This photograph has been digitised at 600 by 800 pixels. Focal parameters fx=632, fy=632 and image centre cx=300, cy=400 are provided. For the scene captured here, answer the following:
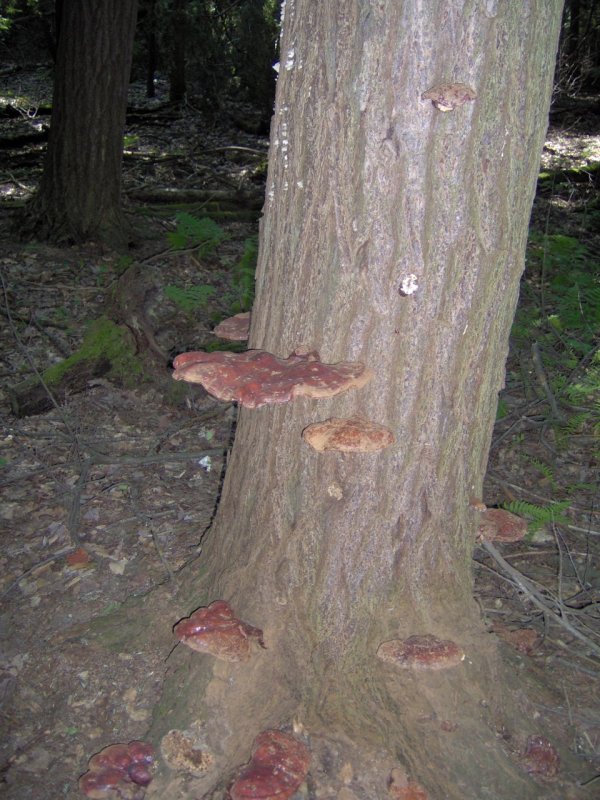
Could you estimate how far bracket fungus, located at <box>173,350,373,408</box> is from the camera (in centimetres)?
224

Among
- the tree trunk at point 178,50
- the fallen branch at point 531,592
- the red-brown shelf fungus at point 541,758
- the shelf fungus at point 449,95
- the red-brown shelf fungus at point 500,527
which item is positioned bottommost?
the red-brown shelf fungus at point 541,758

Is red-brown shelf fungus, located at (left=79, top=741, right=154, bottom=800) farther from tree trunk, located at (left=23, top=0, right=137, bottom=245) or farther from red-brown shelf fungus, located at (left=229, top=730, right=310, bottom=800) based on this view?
tree trunk, located at (left=23, top=0, right=137, bottom=245)

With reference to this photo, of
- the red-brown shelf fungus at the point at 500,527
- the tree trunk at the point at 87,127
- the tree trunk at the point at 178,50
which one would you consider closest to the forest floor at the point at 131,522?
the red-brown shelf fungus at the point at 500,527

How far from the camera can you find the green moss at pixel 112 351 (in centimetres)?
599

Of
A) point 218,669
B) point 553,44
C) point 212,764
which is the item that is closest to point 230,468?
point 218,669

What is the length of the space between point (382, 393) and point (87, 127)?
7.91 metres

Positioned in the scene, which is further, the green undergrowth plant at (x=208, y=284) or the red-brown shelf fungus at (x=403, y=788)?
the green undergrowth plant at (x=208, y=284)

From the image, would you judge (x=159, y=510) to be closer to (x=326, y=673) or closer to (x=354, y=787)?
(x=326, y=673)

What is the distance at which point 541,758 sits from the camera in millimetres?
2701

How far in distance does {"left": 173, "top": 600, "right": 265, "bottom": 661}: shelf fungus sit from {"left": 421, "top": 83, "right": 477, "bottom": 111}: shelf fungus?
2.20 m

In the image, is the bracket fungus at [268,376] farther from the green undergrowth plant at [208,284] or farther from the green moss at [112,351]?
the green undergrowth plant at [208,284]

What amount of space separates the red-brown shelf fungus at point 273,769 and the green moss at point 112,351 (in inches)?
159

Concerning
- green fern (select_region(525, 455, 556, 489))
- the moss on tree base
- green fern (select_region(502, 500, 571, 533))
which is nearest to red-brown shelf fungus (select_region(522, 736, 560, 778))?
green fern (select_region(502, 500, 571, 533))

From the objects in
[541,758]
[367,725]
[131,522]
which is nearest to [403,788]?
[367,725]
